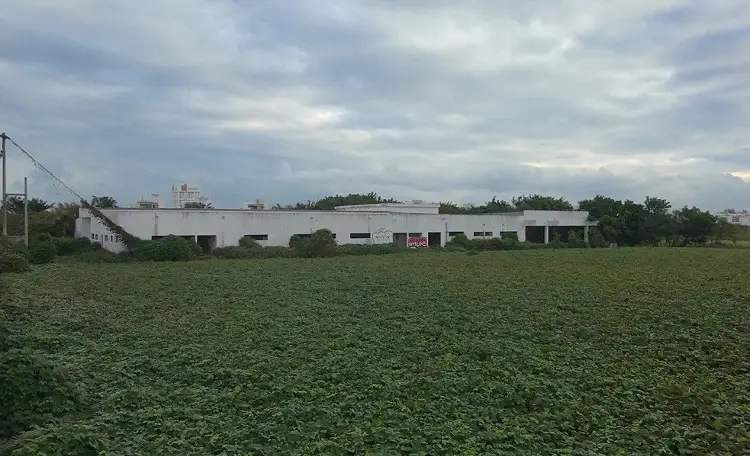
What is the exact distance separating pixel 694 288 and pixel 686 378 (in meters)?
9.14

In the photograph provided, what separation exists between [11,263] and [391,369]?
1948 cm

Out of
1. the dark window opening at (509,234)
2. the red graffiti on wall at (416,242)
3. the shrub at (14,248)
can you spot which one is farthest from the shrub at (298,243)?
the dark window opening at (509,234)

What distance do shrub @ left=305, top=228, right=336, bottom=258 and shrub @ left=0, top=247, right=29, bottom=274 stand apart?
1339 cm

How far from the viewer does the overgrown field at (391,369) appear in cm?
513

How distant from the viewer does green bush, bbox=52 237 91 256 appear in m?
29.0

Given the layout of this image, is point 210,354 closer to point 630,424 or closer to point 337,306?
point 337,306

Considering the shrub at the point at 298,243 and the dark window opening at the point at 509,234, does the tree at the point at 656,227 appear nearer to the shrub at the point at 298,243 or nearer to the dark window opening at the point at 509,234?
the dark window opening at the point at 509,234

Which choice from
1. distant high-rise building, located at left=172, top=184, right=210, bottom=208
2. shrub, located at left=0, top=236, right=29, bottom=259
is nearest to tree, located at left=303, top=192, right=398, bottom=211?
distant high-rise building, located at left=172, top=184, right=210, bottom=208

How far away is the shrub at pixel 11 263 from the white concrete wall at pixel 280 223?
23.8ft

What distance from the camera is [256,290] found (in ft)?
51.5

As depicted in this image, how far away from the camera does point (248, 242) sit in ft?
103

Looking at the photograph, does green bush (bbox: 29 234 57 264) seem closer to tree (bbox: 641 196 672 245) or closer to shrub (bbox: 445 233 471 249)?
shrub (bbox: 445 233 471 249)

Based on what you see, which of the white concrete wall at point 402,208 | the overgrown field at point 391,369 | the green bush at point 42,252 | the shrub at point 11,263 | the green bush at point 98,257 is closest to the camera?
the overgrown field at point 391,369

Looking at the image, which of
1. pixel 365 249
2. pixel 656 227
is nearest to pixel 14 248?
pixel 365 249
